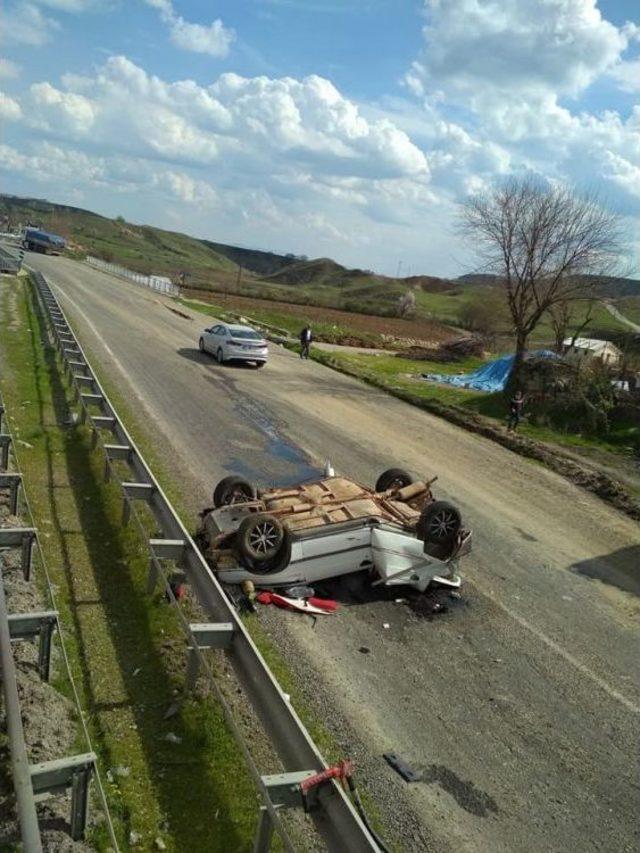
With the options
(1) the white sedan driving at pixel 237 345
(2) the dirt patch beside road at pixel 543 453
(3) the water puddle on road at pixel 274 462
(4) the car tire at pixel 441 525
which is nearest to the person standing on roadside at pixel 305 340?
(1) the white sedan driving at pixel 237 345

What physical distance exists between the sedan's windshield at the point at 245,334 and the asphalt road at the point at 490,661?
924 centimetres

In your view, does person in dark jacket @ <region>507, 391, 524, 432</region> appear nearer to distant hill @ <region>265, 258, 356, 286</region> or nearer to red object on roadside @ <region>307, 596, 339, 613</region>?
red object on roadside @ <region>307, 596, 339, 613</region>

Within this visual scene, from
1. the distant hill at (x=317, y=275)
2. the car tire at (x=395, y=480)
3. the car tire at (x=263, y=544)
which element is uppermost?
the distant hill at (x=317, y=275)

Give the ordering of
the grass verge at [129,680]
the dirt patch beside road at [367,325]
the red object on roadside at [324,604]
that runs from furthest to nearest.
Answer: the dirt patch beside road at [367,325] → the red object on roadside at [324,604] → the grass verge at [129,680]

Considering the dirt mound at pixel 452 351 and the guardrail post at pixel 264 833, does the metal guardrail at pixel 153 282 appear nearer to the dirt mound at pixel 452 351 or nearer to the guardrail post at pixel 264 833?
the dirt mound at pixel 452 351

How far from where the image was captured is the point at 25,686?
5.25m

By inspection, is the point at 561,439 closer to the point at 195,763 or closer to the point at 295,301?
the point at 195,763

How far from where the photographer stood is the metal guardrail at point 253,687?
4.00 metres

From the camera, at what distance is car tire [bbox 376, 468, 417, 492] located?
10266 mm

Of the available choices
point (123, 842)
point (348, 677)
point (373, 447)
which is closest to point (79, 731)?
point (123, 842)

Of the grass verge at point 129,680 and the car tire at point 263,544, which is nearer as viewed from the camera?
the grass verge at point 129,680

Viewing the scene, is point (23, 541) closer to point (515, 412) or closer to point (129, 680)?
point (129, 680)

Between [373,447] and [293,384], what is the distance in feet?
26.1

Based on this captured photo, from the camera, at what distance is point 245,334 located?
2511 centimetres
